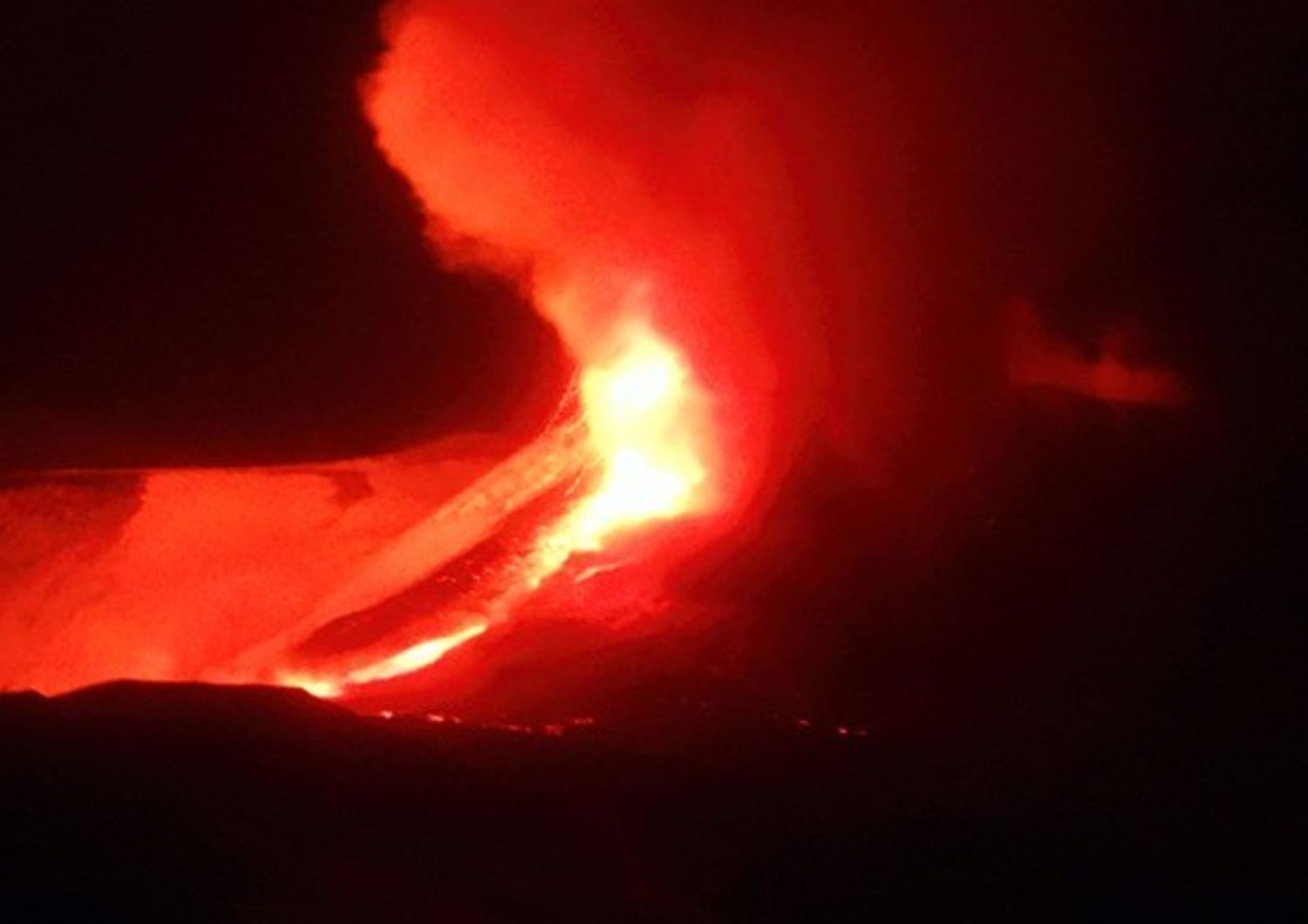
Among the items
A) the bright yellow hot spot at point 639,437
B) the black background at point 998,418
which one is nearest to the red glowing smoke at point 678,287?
the bright yellow hot spot at point 639,437

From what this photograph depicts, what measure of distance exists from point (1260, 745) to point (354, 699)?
4.22 m

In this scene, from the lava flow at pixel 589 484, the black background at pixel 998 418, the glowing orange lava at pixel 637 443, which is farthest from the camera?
the glowing orange lava at pixel 637 443

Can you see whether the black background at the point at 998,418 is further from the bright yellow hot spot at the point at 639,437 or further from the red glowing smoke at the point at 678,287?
the bright yellow hot spot at the point at 639,437

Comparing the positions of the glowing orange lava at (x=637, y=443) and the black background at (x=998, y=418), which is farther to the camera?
the glowing orange lava at (x=637, y=443)

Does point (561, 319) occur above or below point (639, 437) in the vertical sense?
above

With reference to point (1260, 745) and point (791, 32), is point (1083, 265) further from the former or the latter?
point (1260, 745)

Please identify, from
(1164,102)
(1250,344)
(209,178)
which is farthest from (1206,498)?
(209,178)

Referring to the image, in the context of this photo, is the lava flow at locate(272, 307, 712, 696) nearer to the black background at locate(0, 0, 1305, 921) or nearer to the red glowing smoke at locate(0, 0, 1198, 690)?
the red glowing smoke at locate(0, 0, 1198, 690)

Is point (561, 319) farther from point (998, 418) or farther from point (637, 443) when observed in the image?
point (998, 418)

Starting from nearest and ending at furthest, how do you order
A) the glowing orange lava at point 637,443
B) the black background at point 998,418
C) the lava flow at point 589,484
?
1. the black background at point 998,418
2. the lava flow at point 589,484
3. the glowing orange lava at point 637,443

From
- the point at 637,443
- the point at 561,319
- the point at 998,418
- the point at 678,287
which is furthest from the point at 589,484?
the point at 998,418

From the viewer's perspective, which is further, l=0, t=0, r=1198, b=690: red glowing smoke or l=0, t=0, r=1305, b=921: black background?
l=0, t=0, r=1198, b=690: red glowing smoke

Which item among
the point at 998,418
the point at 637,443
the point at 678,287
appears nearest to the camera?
the point at 998,418

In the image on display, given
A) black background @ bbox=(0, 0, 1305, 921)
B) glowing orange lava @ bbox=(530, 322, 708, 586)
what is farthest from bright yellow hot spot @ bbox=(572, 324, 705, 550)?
black background @ bbox=(0, 0, 1305, 921)
